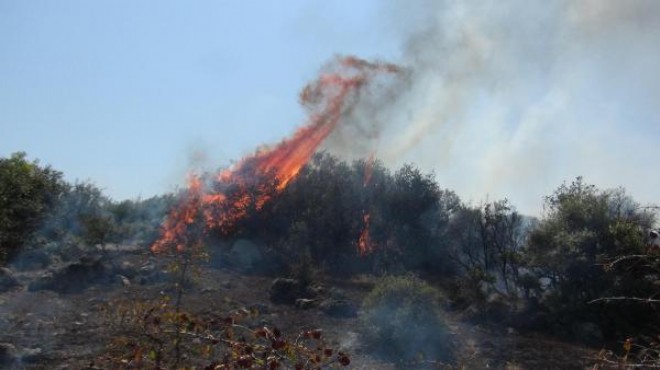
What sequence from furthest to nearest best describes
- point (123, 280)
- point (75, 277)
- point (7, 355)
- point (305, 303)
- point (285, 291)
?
point (123, 280), point (75, 277), point (285, 291), point (305, 303), point (7, 355)

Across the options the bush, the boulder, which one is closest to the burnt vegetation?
the bush

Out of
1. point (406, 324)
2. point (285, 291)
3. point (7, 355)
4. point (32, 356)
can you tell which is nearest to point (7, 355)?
point (7, 355)

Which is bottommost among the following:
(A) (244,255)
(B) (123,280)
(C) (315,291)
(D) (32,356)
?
(D) (32,356)

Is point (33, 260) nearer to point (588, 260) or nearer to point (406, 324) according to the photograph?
Answer: point (406, 324)

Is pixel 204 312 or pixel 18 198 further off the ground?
pixel 18 198

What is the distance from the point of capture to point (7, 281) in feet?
66.6

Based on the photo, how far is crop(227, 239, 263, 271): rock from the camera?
28.5 meters

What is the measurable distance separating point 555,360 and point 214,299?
468 inches

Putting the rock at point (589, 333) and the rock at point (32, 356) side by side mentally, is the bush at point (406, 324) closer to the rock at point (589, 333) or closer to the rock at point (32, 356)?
the rock at point (589, 333)

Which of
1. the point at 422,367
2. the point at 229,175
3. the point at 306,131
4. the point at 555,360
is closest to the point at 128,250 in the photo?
the point at 229,175

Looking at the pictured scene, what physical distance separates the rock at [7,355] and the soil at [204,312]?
0.37ft

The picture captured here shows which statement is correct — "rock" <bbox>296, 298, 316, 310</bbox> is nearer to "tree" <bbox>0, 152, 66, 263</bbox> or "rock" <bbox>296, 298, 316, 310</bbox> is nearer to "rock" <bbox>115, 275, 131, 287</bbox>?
"rock" <bbox>115, 275, 131, 287</bbox>

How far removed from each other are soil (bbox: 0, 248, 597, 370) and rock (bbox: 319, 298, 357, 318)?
0.34 meters

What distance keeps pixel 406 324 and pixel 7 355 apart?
10.1m
